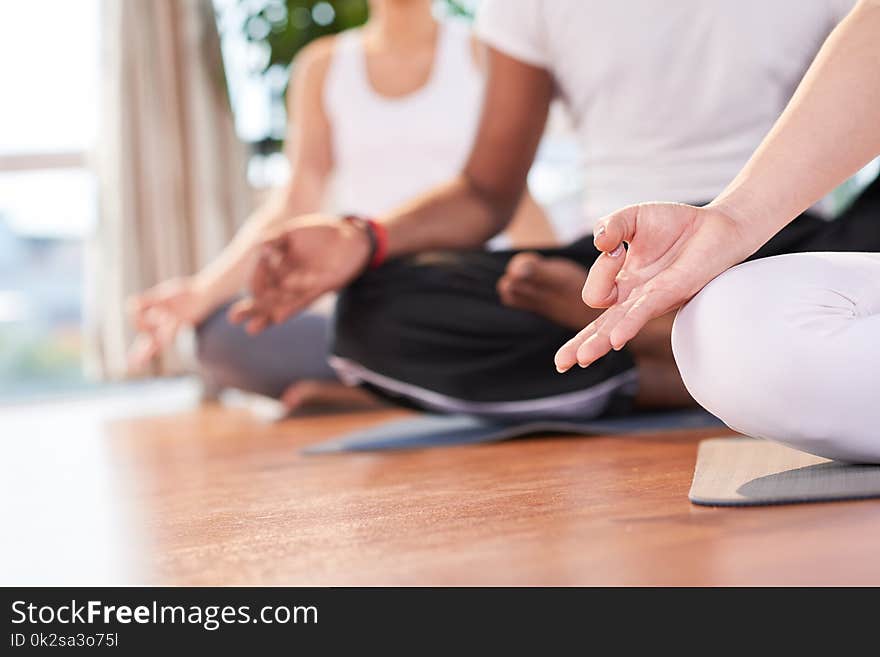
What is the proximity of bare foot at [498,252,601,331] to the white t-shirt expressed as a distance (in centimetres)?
18

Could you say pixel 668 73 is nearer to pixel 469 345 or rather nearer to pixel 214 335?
pixel 469 345

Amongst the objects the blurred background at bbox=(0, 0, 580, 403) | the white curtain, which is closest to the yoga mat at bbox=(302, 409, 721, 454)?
the blurred background at bbox=(0, 0, 580, 403)

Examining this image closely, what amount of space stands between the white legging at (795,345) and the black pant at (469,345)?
63 cm

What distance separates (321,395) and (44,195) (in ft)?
7.25

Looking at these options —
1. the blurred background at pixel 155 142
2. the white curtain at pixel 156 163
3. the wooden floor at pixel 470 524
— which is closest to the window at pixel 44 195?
the blurred background at pixel 155 142

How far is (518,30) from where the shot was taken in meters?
1.53

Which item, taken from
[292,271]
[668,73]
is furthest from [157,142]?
[668,73]

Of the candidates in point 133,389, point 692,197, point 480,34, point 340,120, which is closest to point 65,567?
point 692,197

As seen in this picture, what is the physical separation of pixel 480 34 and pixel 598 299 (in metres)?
0.91

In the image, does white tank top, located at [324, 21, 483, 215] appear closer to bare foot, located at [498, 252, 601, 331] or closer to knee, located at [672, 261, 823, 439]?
bare foot, located at [498, 252, 601, 331]

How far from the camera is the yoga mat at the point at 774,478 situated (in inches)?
28.6

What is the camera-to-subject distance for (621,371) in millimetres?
1450

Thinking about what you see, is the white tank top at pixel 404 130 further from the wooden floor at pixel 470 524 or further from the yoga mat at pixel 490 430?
the wooden floor at pixel 470 524
